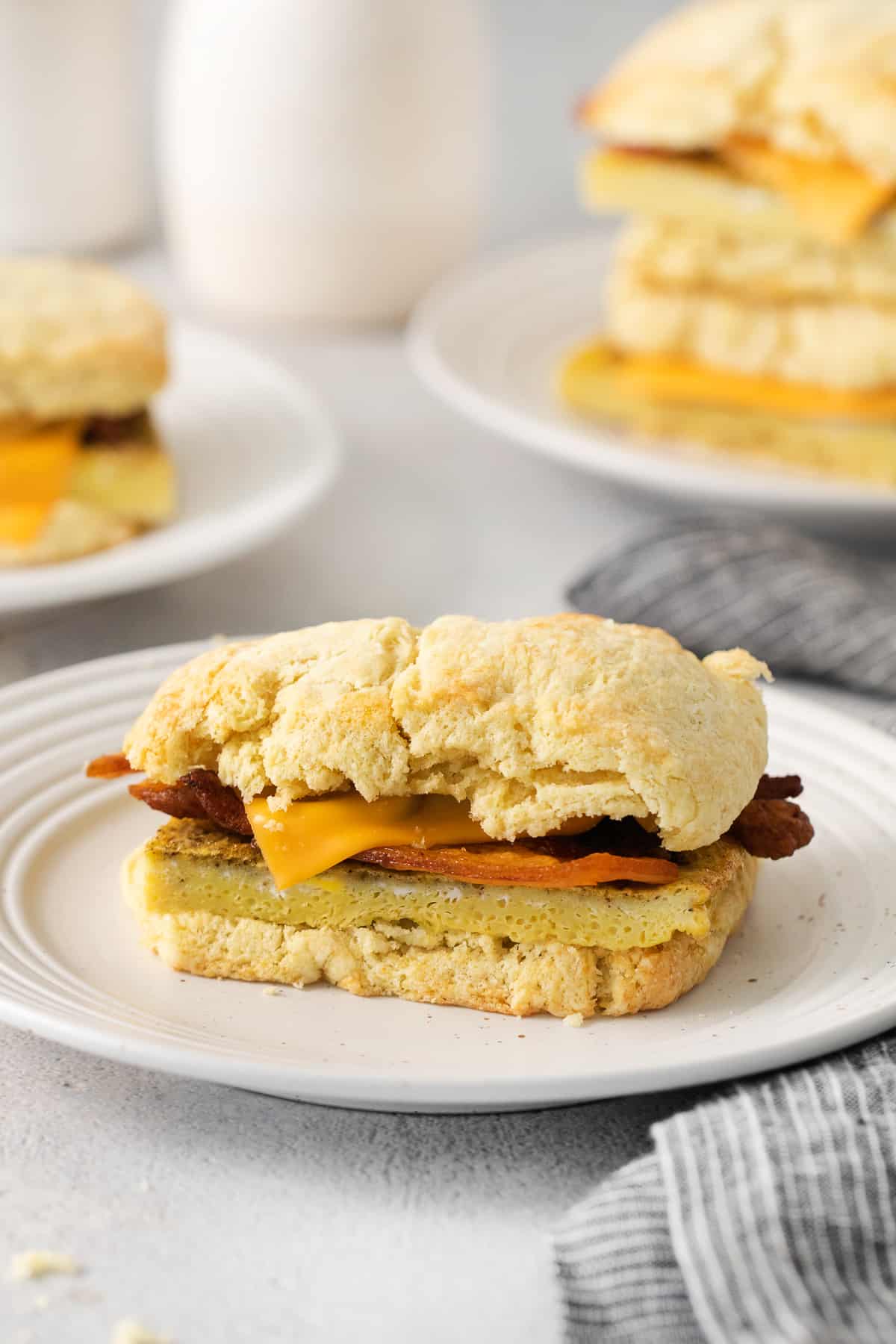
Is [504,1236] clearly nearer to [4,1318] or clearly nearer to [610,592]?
[4,1318]

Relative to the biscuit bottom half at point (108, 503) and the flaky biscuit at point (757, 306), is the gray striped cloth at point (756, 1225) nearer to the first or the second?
the biscuit bottom half at point (108, 503)

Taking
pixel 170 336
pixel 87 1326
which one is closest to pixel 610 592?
pixel 170 336

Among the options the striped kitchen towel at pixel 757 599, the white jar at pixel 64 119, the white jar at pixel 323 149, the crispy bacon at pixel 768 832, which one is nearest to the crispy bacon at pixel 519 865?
the crispy bacon at pixel 768 832

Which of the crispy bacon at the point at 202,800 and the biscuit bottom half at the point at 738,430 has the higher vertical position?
the crispy bacon at the point at 202,800

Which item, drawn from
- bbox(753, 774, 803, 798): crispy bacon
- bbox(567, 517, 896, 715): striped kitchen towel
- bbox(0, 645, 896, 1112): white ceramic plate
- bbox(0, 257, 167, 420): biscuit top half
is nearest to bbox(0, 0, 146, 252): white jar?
bbox(0, 257, 167, 420): biscuit top half

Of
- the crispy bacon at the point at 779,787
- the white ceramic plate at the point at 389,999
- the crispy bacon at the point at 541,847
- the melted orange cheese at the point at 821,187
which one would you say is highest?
the melted orange cheese at the point at 821,187

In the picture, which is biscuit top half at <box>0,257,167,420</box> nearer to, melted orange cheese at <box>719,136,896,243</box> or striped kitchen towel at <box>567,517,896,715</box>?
striped kitchen towel at <box>567,517,896,715</box>
